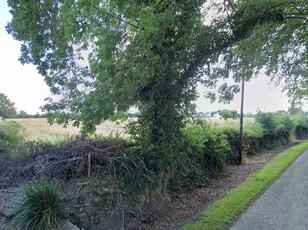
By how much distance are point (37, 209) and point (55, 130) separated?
182 inches

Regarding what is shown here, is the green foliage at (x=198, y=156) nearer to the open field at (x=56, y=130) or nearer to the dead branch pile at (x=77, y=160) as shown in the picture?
the open field at (x=56, y=130)

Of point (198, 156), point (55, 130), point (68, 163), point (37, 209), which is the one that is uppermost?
point (55, 130)

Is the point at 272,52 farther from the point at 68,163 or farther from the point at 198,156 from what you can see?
the point at 68,163

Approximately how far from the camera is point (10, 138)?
26.5 ft

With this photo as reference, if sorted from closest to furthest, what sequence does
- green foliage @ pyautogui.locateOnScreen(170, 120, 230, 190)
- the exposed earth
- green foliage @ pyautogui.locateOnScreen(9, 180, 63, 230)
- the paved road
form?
green foliage @ pyautogui.locateOnScreen(9, 180, 63, 230) < the exposed earth < the paved road < green foliage @ pyautogui.locateOnScreen(170, 120, 230, 190)

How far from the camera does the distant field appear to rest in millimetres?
7068

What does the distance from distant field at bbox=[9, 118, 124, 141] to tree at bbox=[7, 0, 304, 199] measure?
901 millimetres

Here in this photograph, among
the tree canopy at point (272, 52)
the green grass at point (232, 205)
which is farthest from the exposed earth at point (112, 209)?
the tree canopy at point (272, 52)

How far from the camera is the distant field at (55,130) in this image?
23.2 feet

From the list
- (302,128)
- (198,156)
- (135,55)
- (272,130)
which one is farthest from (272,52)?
(302,128)

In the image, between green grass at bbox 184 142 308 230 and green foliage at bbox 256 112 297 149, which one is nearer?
green grass at bbox 184 142 308 230

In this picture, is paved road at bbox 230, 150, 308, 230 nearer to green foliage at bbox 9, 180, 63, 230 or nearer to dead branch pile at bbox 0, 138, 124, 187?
dead branch pile at bbox 0, 138, 124, 187

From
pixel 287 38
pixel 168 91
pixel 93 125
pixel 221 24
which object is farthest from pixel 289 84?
pixel 93 125

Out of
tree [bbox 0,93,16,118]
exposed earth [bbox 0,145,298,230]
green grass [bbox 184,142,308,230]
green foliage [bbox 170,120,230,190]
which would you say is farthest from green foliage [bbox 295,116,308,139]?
tree [bbox 0,93,16,118]
